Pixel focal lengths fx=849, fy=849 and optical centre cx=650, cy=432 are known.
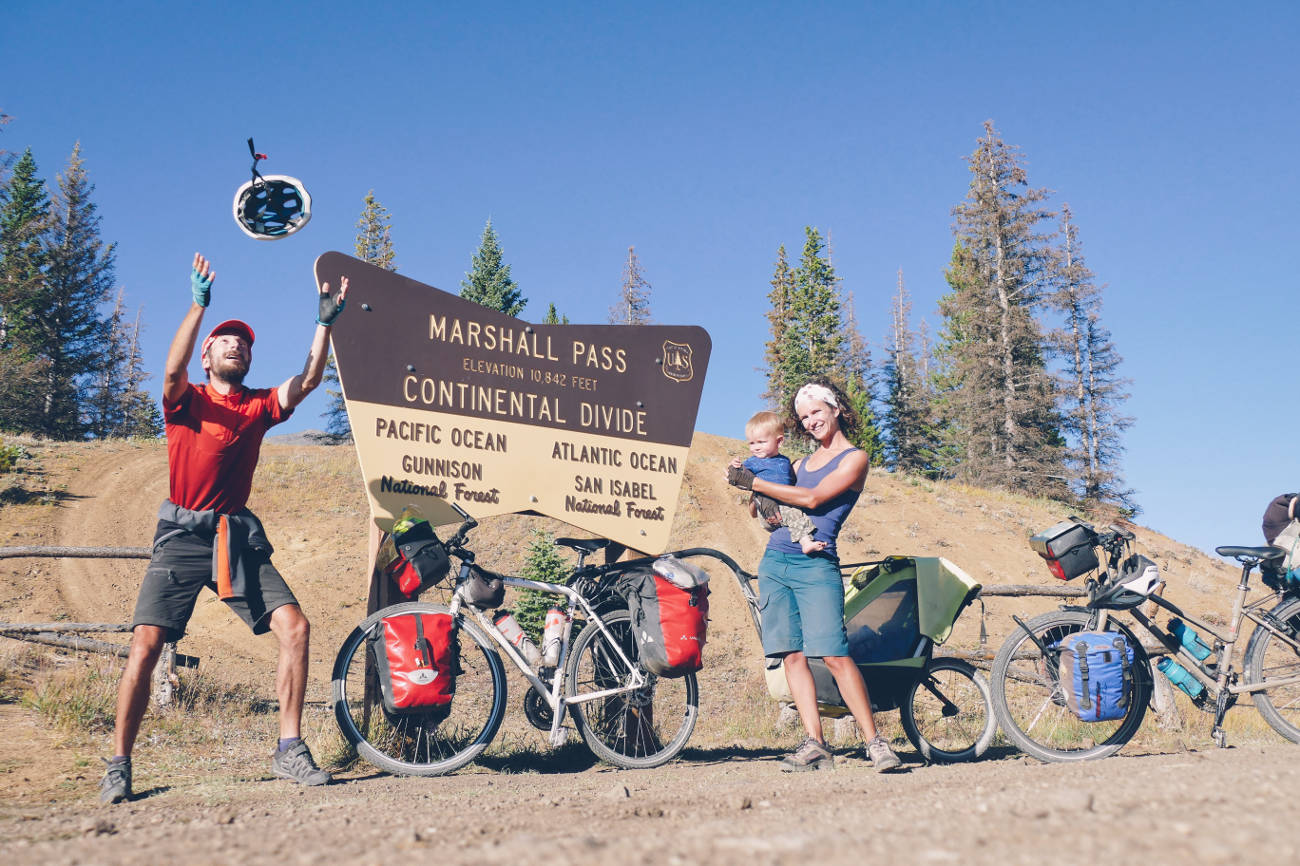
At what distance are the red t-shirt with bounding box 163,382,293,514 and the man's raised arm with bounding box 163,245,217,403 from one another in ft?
0.22

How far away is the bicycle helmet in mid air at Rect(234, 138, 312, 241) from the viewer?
15.0 feet

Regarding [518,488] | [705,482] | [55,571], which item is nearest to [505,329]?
[518,488]

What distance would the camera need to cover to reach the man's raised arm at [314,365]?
4.36m

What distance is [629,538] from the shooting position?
19.1ft

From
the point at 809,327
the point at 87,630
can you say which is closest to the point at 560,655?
the point at 87,630

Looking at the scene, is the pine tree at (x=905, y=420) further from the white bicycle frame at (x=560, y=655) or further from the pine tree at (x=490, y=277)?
the white bicycle frame at (x=560, y=655)

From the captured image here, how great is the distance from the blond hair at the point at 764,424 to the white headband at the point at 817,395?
167 millimetres

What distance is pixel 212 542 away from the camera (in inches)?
161

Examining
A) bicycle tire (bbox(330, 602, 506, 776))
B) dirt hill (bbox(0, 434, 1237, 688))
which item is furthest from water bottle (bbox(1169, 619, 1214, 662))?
dirt hill (bbox(0, 434, 1237, 688))

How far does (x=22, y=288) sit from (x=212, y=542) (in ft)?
131

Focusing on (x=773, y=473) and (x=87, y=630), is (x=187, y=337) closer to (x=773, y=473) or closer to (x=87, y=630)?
(x=773, y=473)

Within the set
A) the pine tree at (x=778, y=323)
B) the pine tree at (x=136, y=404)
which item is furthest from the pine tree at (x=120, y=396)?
the pine tree at (x=778, y=323)

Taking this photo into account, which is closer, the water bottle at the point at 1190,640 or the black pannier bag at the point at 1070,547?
the black pannier bag at the point at 1070,547

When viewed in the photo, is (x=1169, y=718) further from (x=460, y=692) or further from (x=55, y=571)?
(x=55, y=571)
